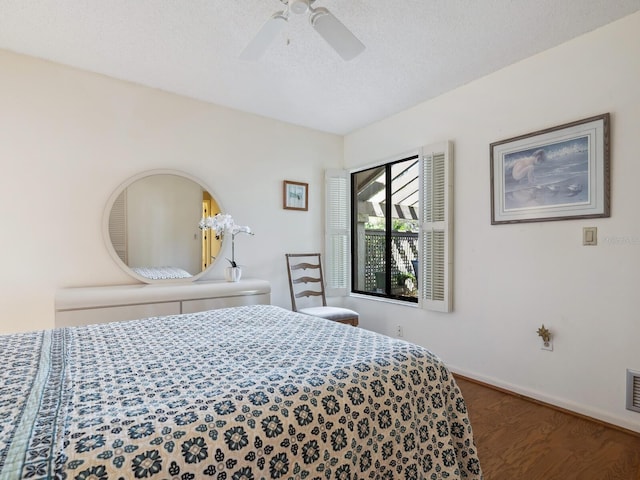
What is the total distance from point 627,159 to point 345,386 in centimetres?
219

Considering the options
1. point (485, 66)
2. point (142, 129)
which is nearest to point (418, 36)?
point (485, 66)

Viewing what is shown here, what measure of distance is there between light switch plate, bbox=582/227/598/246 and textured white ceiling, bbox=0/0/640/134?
1.23 m

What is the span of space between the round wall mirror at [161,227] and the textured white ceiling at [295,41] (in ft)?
2.76

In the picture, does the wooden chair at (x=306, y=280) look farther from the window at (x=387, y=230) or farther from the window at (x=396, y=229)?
the window at (x=387, y=230)

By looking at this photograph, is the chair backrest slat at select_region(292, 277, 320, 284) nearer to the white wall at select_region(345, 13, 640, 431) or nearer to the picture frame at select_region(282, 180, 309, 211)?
the picture frame at select_region(282, 180, 309, 211)

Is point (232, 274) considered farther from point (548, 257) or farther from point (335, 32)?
point (548, 257)

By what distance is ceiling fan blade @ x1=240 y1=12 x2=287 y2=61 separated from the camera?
5.45 ft

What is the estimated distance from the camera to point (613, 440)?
6.27 ft

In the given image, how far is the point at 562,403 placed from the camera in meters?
2.27

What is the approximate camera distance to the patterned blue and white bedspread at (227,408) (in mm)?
716

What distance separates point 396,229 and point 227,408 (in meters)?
3.11

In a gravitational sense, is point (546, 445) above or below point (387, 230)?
below

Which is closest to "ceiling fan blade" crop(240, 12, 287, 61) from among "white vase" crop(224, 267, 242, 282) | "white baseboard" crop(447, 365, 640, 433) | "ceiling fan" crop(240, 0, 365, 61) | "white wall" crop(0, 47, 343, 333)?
"ceiling fan" crop(240, 0, 365, 61)

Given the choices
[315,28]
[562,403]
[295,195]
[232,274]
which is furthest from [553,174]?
[232,274]
